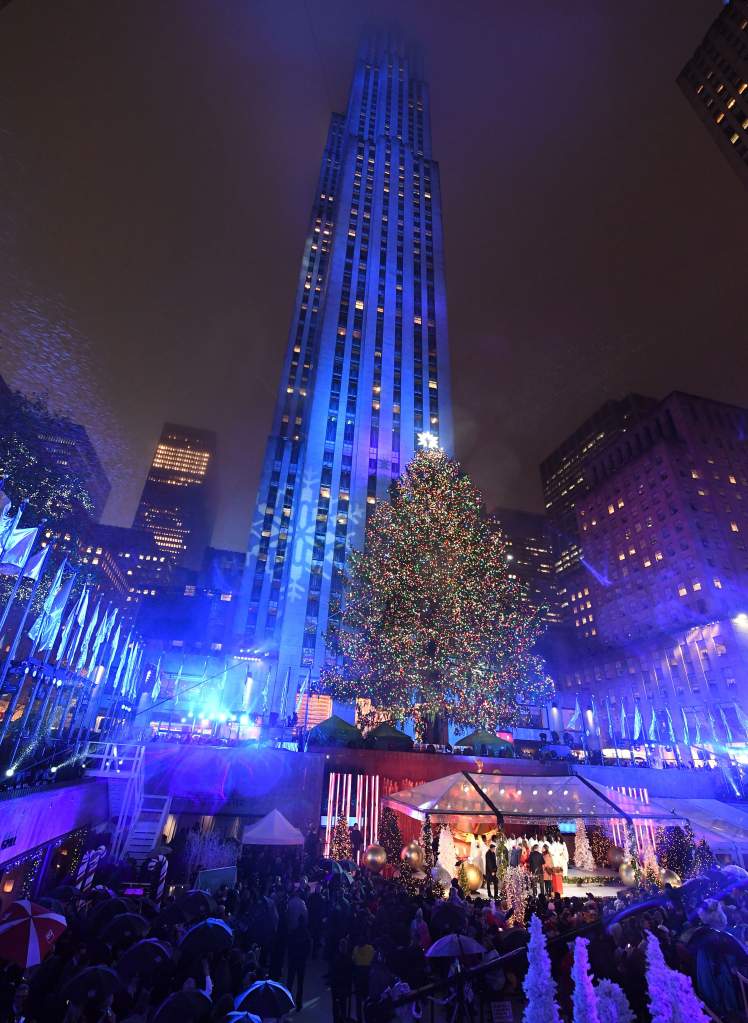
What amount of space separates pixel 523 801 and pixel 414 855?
12.2ft

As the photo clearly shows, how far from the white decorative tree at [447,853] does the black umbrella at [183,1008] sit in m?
11.9

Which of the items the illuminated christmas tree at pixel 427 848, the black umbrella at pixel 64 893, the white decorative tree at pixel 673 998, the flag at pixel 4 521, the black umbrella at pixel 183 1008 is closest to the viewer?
the white decorative tree at pixel 673 998

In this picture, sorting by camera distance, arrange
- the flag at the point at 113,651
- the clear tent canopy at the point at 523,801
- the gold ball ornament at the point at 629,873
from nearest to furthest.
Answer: the clear tent canopy at the point at 523,801
the gold ball ornament at the point at 629,873
the flag at the point at 113,651

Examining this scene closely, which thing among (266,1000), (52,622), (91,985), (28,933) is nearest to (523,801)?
(266,1000)

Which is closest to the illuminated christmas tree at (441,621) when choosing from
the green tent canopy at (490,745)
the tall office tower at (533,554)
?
the green tent canopy at (490,745)

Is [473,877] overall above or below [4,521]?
below

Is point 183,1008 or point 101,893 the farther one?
point 101,893

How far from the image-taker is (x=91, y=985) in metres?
6.14

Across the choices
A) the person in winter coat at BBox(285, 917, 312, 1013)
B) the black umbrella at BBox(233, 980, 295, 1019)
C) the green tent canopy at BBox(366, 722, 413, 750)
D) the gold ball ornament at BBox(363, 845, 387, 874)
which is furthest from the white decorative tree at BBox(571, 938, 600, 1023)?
the green tent canopy at BBox(366, 722, 413, 750)

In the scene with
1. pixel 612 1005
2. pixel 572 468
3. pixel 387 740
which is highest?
pixel 572 468

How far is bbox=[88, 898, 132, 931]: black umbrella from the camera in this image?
8617 mm

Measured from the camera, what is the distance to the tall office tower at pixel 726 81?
5303 centimetres

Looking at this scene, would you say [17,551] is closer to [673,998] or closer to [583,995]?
[583,995]

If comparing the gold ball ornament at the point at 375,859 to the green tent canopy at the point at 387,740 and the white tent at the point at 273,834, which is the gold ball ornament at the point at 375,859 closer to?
the white tent at the point at 273,834
